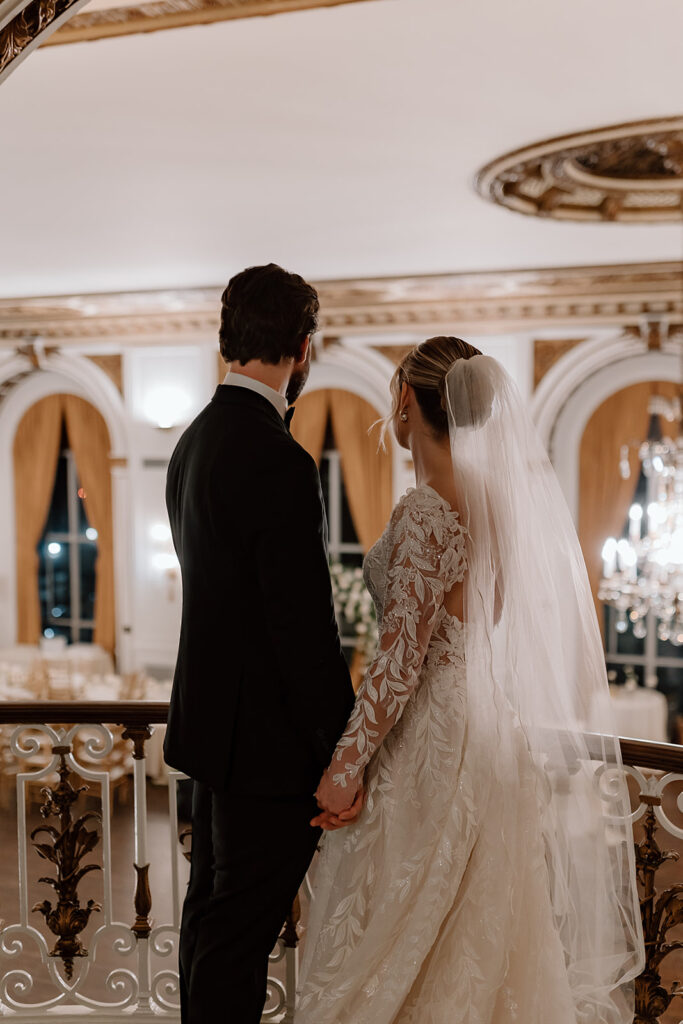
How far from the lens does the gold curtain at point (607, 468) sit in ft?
27.2

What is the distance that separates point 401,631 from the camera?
6.66ft

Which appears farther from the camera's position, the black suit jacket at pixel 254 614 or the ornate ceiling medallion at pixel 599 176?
the ornate ceiling medallion at pixel 599 176

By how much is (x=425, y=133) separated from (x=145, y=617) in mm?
6468

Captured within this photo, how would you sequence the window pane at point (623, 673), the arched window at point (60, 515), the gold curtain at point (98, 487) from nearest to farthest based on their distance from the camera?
the window pane at point (623, 673), the gold curtain at point (98, 487), the arched window at point (60, 515)

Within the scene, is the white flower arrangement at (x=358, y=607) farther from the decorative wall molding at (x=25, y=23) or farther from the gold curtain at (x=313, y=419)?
the decorative wall molding at (x=25, y=23)

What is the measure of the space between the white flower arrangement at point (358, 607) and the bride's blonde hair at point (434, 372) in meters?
6.26

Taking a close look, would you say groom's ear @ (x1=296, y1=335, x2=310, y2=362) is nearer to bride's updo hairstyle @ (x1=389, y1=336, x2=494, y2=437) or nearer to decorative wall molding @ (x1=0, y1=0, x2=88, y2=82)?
bride's updo hairstyle @ (x1=389, y1=336, x2=494, y2=437)

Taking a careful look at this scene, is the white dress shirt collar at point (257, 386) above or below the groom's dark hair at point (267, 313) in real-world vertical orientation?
below

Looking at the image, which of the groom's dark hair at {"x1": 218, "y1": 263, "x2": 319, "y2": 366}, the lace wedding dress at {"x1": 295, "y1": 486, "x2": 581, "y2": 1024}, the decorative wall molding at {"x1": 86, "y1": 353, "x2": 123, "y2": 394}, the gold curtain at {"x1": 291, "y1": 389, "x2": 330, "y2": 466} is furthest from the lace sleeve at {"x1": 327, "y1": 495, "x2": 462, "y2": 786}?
the decorative wall molding at {"x1": 86, "y1": 353, "x2": 123, "y2": 394}

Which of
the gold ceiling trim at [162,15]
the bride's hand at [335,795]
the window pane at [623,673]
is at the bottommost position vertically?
the window pane at [623,673]

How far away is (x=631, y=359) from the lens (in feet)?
27.0

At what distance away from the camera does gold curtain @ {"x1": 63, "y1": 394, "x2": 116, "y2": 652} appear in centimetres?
988

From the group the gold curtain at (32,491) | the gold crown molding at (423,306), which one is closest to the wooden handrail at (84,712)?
the gold crown molding at (423,306)

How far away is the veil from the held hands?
1.09 feet
